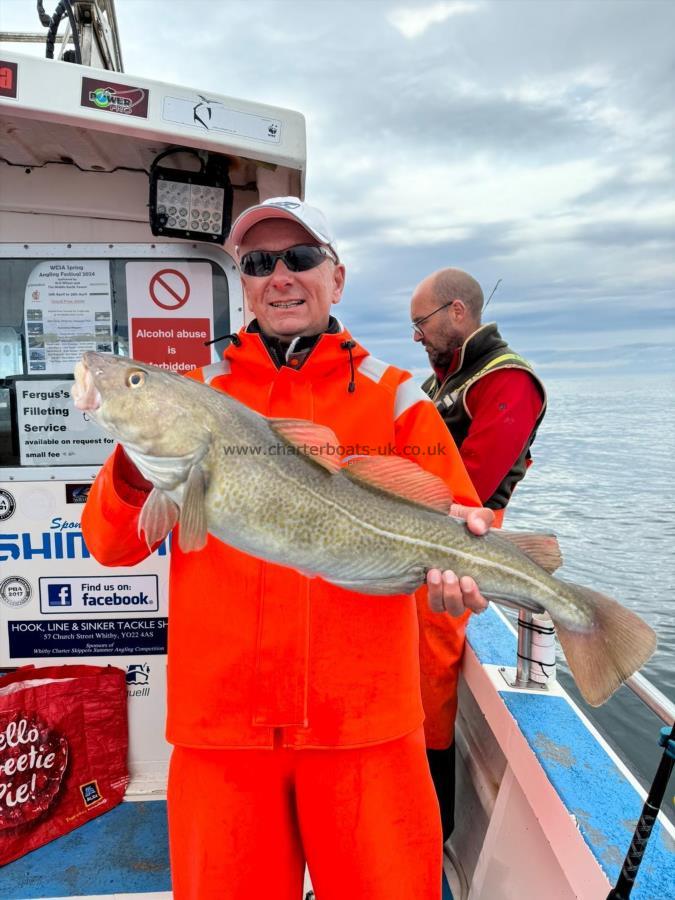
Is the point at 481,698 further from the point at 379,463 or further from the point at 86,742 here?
the point at 86,742

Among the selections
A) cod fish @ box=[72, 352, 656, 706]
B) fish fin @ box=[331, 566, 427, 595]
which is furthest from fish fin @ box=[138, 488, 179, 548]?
fish fin @ box=[331, 566, 427, 595]

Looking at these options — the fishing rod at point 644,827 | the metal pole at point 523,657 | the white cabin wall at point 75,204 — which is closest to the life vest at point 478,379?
the metal pole at point 523,657

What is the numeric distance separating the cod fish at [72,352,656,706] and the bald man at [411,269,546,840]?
4.78 feet

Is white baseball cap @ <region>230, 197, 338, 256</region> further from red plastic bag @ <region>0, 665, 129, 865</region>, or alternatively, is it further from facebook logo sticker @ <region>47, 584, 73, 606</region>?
red plastic bag @ <region>0, 665, 129, 865</region>

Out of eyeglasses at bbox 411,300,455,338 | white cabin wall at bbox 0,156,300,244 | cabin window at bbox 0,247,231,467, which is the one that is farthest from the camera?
eyeglasses at bbox 411,300,455,338

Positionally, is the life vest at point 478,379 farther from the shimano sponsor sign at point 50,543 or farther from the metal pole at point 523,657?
the shimano sponsor sign at point 50,543

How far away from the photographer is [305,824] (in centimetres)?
201

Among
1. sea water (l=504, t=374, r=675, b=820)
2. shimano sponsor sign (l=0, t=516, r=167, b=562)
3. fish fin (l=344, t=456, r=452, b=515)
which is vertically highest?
fish fin (l=344, t=456, r=452, b=515)

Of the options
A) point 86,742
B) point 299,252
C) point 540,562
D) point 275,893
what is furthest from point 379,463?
point 86,742

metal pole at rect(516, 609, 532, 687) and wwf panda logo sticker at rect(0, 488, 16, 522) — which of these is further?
wwf panda logo sticker at rect(0, 488, 16, 522)

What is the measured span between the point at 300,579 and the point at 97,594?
2.12 meters

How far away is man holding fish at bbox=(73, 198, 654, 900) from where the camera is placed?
170cm

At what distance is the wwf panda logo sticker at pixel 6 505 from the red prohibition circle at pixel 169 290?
1.39 m

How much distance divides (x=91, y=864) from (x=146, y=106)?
363 centimetres
